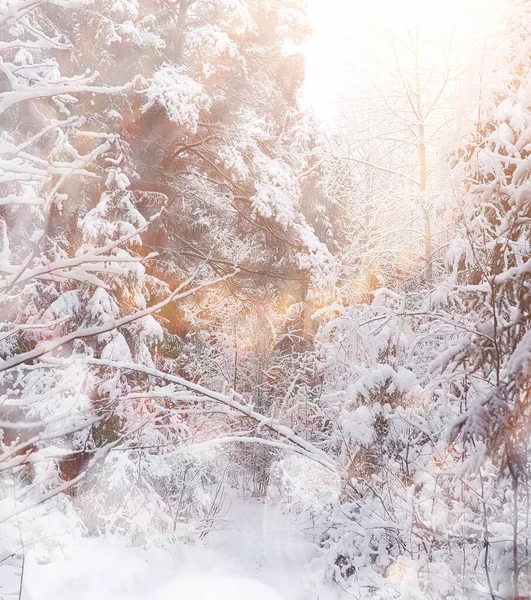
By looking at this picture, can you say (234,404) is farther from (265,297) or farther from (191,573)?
(265,297)

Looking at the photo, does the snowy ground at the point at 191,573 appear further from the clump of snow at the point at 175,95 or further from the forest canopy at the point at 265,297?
the clump of snow at the point at 175,95

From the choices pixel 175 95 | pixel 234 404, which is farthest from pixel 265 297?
pixel 234 404

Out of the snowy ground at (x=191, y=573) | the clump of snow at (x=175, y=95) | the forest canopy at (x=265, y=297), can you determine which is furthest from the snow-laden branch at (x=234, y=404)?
the clump of snow at (x=175, y=95)

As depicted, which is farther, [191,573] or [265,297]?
[265,297]

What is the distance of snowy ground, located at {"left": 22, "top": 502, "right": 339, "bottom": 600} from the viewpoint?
5.02 m

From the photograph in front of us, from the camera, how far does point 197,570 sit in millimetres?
6023

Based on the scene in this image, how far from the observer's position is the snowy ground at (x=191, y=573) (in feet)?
16.5

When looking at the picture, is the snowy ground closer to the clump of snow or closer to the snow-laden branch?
the snow-laden branch

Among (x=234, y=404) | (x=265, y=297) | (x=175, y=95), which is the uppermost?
(x=175, y=95)

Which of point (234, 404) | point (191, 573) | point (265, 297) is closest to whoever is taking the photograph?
point (234, 404)

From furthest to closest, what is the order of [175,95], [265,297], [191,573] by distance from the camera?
[265,297] → [175,95] → [191,573]

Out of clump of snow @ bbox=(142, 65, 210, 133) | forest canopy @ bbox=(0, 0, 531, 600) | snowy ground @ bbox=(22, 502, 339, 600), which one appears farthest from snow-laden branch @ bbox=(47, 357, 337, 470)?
clump of snow @ bbox=(142, 65, 210, 133)

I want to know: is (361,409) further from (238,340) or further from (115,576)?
(238,340)

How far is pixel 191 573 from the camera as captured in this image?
233 inches
